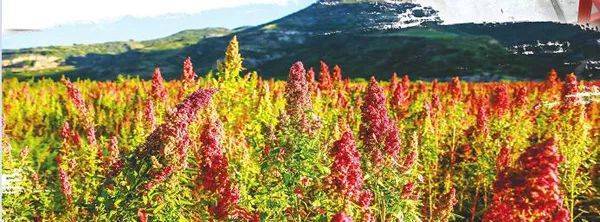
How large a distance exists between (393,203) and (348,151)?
3.35 feet

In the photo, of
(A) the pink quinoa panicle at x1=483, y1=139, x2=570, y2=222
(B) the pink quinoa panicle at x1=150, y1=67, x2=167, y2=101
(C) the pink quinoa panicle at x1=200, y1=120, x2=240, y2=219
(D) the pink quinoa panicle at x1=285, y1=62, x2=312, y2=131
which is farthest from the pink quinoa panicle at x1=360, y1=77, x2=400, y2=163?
(B) the pink quinoa panicle at x1=150, y1=67, x2=167, y2=101

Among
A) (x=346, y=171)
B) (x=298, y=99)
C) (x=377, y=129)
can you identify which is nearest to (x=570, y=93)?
(x=377, y=129)

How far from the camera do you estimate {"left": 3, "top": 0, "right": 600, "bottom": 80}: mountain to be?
933 centimetres

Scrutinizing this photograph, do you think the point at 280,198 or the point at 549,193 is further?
the point at 280,198

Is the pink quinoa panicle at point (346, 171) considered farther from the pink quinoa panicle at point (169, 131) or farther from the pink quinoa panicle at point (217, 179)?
the pink quinoa panicle at point (169, 131)

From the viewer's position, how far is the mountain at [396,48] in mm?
9328

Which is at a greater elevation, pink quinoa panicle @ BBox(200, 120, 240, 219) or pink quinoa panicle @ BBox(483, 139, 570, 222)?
pink quinoa panicle @ BBox(483, 139, 570, 222)

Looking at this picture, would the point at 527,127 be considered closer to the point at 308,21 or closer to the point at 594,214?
the point at 594,214

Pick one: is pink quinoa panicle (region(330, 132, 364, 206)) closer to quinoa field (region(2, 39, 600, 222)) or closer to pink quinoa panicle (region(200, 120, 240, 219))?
quinoa field (region(2, 39, 600, 222))

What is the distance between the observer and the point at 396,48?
2078 inches

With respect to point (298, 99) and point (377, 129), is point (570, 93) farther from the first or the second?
point (298, 99)

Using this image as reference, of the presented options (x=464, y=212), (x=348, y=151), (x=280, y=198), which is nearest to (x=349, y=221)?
(x=348, y=151)

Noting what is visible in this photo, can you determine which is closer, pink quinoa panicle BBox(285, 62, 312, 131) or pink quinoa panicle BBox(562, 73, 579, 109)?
pink quinoa panicle BBox(285, 62, 312, 131)

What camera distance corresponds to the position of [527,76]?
76.7ft
